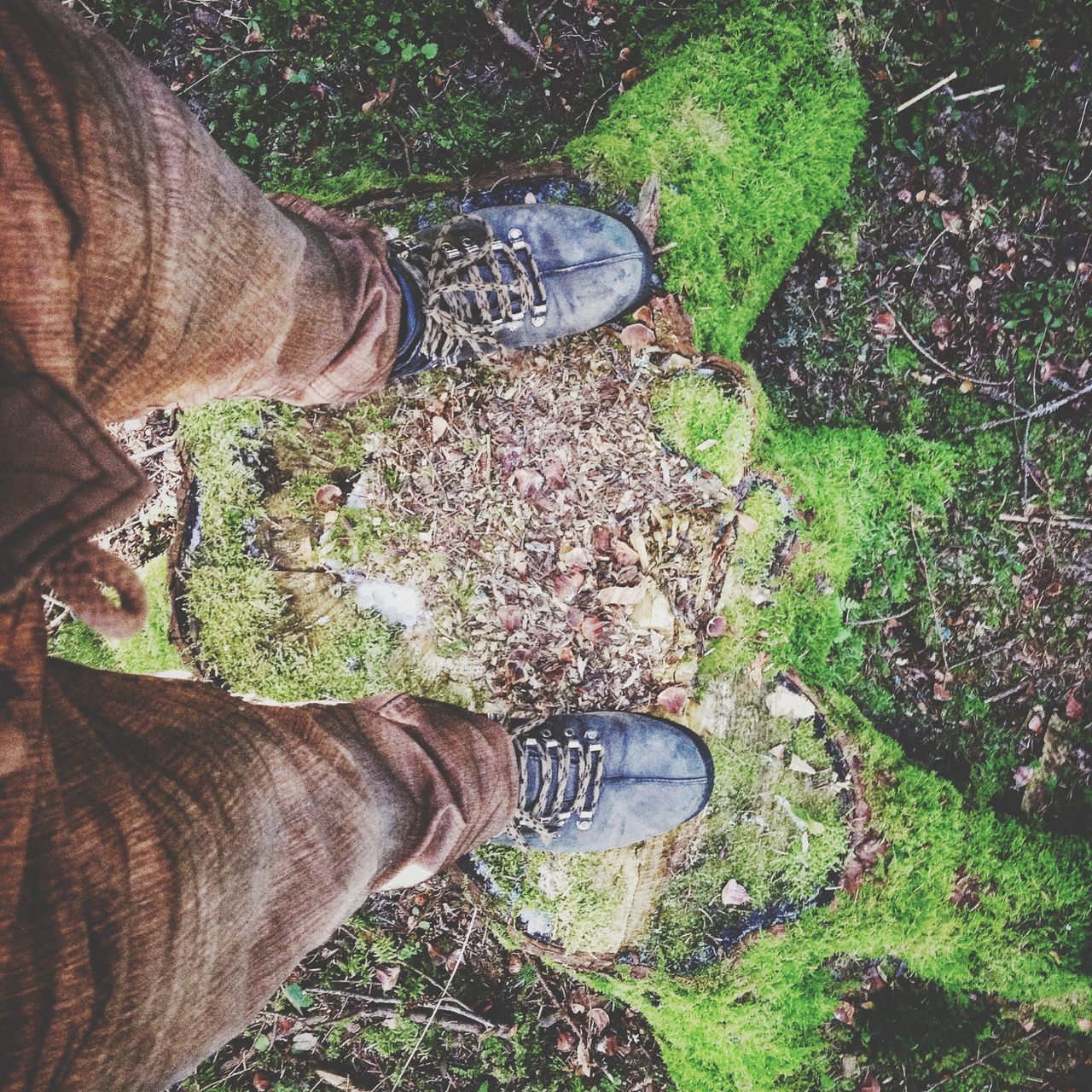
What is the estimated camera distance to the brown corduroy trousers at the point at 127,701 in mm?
1338

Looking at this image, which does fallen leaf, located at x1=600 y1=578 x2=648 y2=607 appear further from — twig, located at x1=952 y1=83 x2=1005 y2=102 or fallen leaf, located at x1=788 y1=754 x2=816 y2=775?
twig, located at x1=952 y1=83 x2=1005 y2=102

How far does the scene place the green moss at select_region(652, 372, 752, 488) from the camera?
3426mm

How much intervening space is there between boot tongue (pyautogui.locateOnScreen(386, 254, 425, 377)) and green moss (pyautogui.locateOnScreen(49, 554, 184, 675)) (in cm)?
145

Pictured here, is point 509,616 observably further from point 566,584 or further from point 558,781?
point 558,781

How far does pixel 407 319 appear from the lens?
3.02 m

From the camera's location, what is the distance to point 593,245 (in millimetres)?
3352

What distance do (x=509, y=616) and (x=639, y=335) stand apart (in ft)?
4.67

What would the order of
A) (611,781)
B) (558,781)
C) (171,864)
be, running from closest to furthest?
(171,864) → (558,781) → (611,781)

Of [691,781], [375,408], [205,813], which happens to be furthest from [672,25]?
[205,813]

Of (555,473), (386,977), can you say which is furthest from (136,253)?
(386,977)

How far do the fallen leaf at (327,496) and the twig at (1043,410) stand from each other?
127 inches

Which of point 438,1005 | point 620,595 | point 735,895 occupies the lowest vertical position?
point 438,1005

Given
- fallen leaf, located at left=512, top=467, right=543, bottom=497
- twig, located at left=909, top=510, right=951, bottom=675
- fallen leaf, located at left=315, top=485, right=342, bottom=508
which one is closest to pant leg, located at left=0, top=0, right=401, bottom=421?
fallen leaf, located at left=315, top=485, right=342, bottom=508

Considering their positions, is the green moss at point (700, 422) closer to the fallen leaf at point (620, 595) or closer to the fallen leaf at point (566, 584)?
the fallen leaf at point (620, 595)
